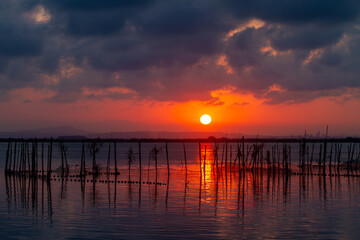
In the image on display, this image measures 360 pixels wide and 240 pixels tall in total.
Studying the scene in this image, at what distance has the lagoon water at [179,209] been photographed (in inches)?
615

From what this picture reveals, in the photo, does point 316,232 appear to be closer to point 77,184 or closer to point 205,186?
point 205,186

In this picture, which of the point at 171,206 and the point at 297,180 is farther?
the point at 297,180

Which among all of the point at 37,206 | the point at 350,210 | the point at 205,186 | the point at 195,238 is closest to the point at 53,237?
the point at 195,238

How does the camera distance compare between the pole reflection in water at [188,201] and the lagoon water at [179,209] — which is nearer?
the lagoon water at [179,209]

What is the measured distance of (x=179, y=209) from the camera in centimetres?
2036

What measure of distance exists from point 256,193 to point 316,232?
34.0ft

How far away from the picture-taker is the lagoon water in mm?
15633

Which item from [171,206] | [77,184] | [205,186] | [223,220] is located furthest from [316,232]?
[77,184]

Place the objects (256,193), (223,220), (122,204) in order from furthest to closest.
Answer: (256,193) → (122,204) → (223,220)

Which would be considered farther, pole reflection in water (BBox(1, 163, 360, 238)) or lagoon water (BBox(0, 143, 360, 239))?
pole reflection in water (BBox(1, 163, 360, 238))

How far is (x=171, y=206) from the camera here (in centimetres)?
2123

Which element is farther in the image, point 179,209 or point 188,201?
point 188,201

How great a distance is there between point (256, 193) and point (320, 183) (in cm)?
805

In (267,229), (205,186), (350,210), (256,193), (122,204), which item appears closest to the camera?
(267,229)
